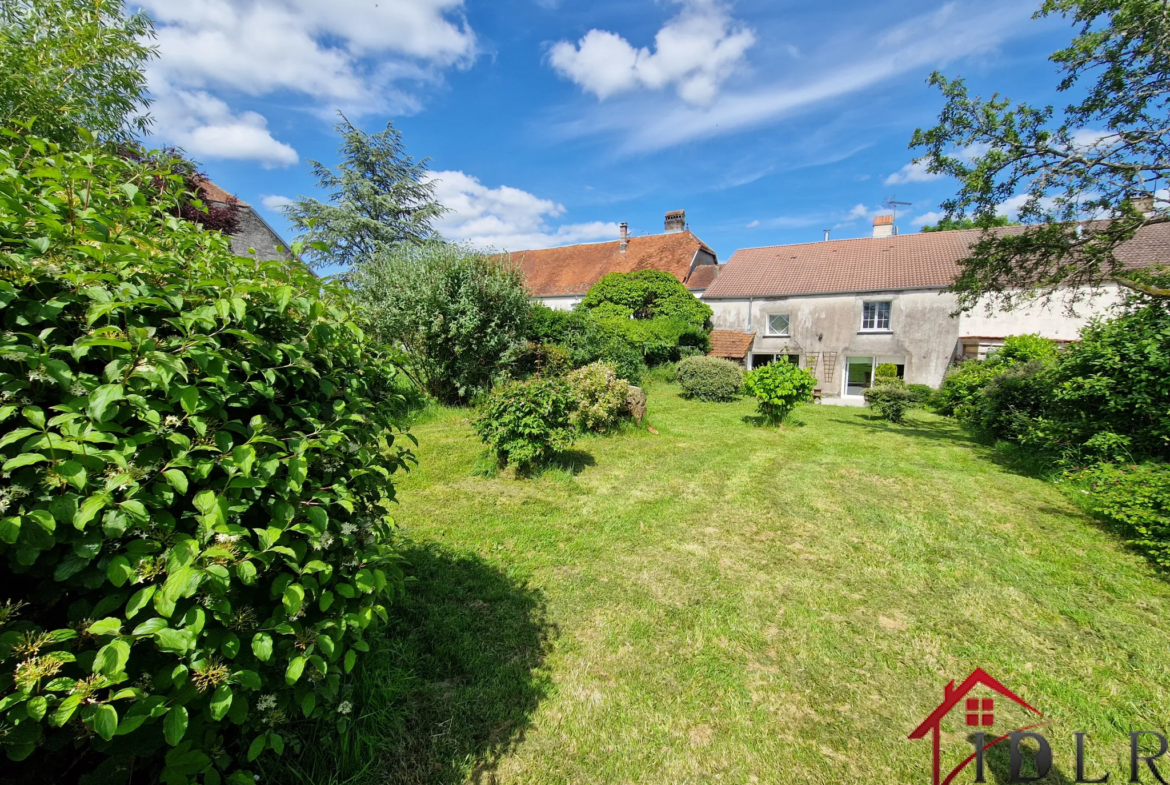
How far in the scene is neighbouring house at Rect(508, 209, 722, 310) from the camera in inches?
997

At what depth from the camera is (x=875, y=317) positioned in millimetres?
19875

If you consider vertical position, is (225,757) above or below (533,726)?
above

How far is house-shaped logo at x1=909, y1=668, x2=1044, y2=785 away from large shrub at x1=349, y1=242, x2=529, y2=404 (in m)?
9.59

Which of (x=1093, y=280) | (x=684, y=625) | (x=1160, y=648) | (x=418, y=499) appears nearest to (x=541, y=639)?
(x=684, y=625)

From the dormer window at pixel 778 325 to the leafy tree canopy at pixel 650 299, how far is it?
313 cm

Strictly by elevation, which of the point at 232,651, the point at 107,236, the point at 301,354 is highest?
the point at 107,236

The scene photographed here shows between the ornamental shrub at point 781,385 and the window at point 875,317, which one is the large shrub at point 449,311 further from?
the window at point 875,317

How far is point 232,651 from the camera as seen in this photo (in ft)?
4.26

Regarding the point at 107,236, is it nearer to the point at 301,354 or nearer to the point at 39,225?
the point at 39,225

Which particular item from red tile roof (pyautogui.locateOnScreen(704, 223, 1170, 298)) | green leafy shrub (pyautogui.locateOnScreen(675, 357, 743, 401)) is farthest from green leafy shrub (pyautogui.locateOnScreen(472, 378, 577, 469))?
red tile roof (pyautogui.locateOnScreen(704, 223, 1170, 298))

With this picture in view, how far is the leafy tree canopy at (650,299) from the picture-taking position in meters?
21.0

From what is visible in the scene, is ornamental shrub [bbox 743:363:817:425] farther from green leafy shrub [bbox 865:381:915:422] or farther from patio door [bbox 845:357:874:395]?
patio door [bbox 845:357:874:395]

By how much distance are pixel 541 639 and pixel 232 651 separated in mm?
2328

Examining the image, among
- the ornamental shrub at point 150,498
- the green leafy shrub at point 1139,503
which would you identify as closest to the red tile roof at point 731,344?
the green leafy shrub at point 1139,503
